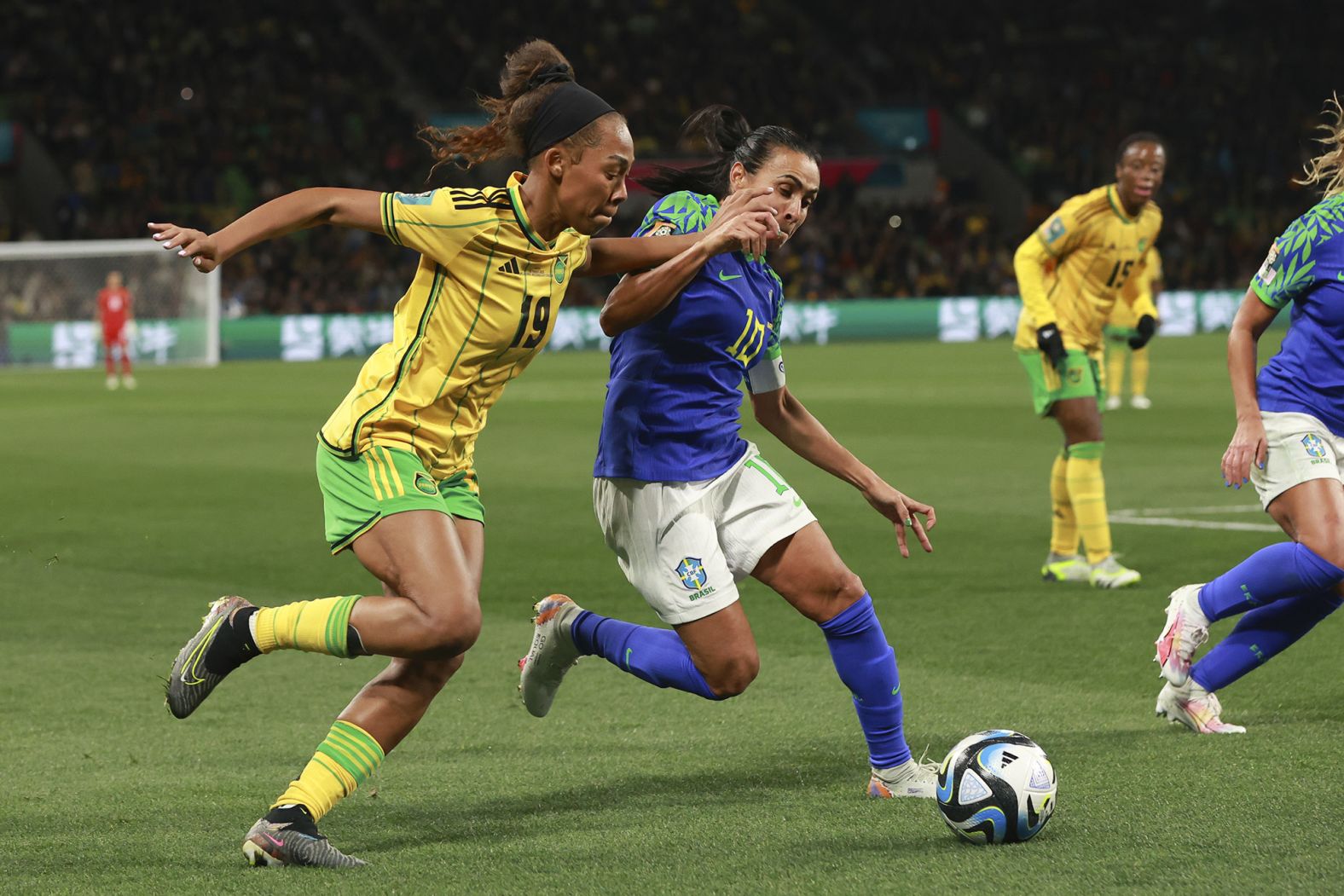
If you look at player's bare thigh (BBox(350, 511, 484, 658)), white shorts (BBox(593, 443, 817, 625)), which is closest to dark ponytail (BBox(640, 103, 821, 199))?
white shorts (BBox(593, 443, 817, 625))

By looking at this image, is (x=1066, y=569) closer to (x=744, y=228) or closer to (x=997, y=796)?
(x=997, y=796)

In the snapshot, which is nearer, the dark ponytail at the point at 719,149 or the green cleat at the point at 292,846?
the green cleat at the point at 292,846

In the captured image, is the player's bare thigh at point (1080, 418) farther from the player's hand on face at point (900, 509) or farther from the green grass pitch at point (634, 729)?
the player's hand on face at point (900, 509)

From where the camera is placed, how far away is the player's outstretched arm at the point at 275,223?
12.8 feet

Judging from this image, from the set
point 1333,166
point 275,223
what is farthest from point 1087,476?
point 275,223

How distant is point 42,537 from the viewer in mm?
11109

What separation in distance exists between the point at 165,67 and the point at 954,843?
35834 millimetres

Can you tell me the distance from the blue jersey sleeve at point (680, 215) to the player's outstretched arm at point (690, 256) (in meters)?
0.09

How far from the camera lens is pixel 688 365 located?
16.1 feet

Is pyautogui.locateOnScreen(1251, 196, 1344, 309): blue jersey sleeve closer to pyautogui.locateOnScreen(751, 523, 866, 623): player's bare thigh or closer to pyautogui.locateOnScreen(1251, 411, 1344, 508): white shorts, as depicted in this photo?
pyautogui.locateOnScreen(1251, 411, 1344, 508): white shorts

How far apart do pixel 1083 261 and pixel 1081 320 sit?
38 cm

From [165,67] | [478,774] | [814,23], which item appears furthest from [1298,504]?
[814,23]

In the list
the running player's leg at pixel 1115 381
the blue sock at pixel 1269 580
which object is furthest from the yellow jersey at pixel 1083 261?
the running player's leg at pixel 1115 381

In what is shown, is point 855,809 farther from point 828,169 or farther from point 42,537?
point 828,169
